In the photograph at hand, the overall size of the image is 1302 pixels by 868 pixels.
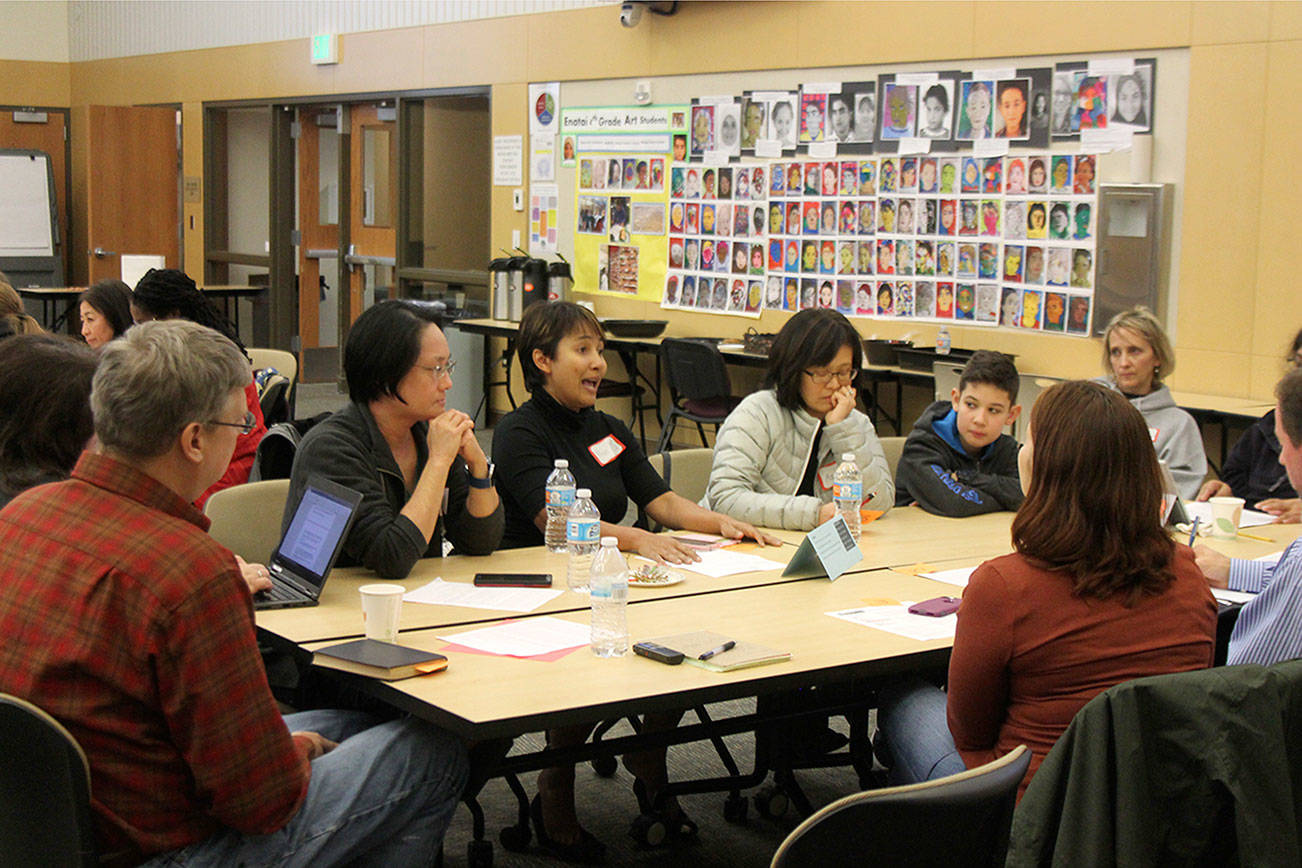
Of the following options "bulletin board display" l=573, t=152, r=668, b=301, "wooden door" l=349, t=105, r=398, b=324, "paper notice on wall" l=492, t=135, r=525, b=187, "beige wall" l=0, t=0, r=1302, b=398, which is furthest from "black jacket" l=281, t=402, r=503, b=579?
"wooden door" l=349, t=105, r=398, b=324

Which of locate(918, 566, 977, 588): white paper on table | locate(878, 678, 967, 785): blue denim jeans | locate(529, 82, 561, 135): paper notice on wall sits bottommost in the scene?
locate(878, 678, 967, 785): blue denim jeans

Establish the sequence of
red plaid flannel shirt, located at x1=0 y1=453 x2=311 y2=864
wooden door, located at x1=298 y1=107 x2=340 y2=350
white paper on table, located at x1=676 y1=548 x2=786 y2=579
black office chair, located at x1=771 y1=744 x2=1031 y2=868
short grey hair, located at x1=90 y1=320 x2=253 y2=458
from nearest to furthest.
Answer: black office chair, located at x1=771 y1=744 x2=1031 y2=868, red plaid flannel shirt, located at x1=0 y1=453 x2=311 y2=864, short grey hair, located at x1=90 y1=320 x2=253 y2=458, white paper on table, located at x1=676 y1=548 x2=786 y2=579, wooden door, located at x1=298 y1=107 x2=340 y2=350

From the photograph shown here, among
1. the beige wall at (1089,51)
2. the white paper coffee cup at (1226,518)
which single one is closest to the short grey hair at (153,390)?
the white paper coffee cup at (1226,518)

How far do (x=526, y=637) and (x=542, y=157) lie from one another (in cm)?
723

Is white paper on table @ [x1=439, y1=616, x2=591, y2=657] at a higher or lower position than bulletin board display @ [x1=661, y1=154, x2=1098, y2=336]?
lower

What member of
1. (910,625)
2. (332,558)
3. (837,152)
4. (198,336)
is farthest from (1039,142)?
(198,336)

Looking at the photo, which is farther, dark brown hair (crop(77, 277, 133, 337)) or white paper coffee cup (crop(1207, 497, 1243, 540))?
Result: dark brown hair (crop(77, 277, 133, 337))

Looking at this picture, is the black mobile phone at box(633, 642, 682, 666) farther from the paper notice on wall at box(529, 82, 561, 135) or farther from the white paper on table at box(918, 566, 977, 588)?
the paper notice on wall at box(529, 82, 561, 135)

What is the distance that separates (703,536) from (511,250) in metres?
6.41

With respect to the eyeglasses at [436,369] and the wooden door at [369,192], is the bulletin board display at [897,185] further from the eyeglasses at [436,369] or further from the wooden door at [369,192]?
the eyeglasses at [436,369]

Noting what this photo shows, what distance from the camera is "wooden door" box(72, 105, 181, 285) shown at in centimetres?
1266

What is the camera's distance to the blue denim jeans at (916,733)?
95.3 inches

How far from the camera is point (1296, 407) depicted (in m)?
2.64

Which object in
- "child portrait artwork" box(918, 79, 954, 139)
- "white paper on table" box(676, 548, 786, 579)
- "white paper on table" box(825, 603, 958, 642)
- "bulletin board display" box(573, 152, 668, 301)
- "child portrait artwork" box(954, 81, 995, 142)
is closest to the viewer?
"white paper on table" box(825, 603, 958, 642)
